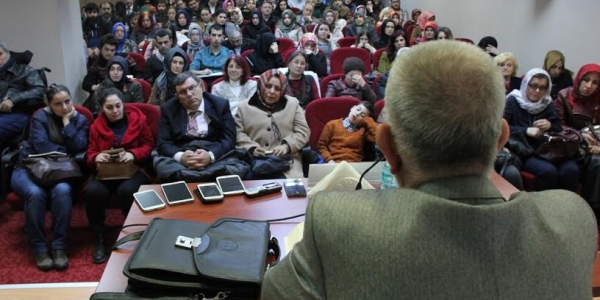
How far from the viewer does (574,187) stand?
3641mm

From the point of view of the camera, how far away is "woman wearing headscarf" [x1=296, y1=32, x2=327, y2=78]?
6.04m

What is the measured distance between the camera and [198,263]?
1416 mm

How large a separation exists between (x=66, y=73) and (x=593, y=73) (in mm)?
4425

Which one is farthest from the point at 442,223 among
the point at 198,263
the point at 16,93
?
the point at 16,93

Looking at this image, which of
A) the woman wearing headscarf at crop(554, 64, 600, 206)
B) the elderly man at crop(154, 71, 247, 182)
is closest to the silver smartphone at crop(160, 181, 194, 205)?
the elderly man at crop(154, 71, 247, 182)

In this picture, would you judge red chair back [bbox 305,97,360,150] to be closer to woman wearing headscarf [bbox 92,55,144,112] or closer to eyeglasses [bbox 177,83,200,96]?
eyeglasses [bbox 177,83,200,96]

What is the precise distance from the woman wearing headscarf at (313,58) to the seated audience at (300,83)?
1.43 m

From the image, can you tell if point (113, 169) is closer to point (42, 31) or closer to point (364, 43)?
point (42, 31)

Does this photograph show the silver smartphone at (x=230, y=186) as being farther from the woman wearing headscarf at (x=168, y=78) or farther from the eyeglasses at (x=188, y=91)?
the woman wearing headscarf at (x=168, y=78)

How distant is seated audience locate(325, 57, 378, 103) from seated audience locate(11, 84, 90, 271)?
6.86 feet

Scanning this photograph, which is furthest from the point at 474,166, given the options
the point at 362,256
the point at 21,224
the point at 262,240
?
the point at 21,224

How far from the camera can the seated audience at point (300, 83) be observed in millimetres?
4523

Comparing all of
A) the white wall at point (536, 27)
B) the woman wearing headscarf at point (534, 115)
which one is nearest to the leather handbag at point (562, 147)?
the woman wearing headscarf at point (534, 115)

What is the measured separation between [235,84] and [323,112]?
996mm
